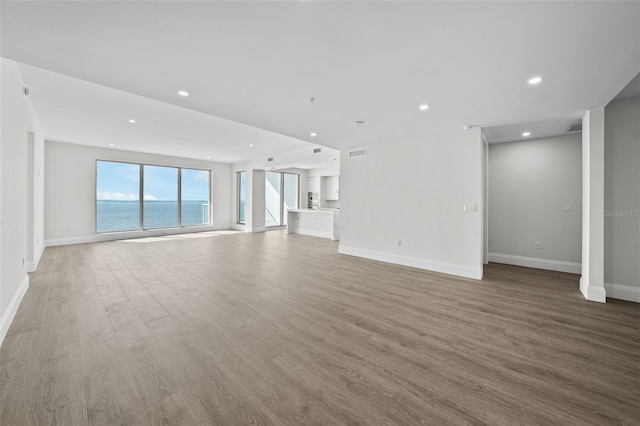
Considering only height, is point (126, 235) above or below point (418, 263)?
above

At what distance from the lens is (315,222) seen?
940cm

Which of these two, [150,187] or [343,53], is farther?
[150,187]

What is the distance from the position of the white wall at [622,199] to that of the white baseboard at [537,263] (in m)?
1.23

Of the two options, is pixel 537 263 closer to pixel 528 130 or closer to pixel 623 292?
pixel 623 292

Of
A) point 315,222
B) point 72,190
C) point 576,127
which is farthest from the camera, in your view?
point 315,222

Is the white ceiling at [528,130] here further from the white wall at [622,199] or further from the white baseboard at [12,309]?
the white baseboard at [12,309]

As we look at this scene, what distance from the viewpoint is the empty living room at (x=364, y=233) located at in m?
1.64

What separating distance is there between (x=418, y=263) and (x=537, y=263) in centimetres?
241

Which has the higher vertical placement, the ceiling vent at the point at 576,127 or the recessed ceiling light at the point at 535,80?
the ceiling vent at the point at 576,127

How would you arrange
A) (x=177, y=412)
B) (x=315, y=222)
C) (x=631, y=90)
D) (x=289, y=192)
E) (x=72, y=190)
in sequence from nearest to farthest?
(x=177, y=412)
(x=631, y=90)
(x=72, y=190)
(x=315, y=222)
(x=289, y=192)

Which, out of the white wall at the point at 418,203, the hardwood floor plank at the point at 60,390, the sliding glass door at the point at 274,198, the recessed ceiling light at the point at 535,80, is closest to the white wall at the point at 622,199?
the white wall at the point at 418,203

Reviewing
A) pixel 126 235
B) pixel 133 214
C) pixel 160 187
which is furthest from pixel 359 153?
pixel 133 214

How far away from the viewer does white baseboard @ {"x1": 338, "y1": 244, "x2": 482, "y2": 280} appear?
169 inches

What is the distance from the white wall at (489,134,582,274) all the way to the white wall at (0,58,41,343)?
7.53m
